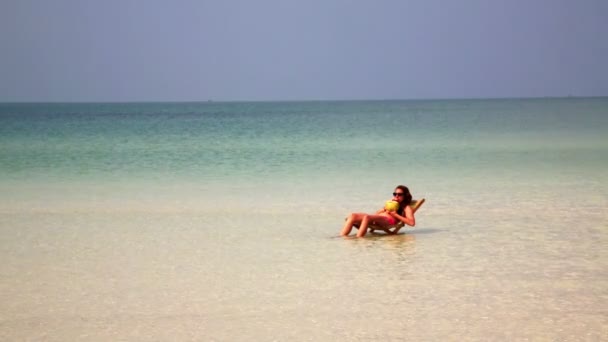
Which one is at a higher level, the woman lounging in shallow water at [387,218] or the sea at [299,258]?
the woman lounging in shallow water at [387,218]

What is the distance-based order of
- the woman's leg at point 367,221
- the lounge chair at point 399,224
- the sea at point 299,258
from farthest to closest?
1. the lounge chair at point 399,224
2. the woman's leg at point 367,221
3. the sea at point 299,258

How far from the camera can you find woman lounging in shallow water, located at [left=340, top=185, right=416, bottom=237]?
9969 millimetres

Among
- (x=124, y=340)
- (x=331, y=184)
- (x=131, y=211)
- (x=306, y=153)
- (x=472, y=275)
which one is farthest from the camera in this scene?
(x=306, y=153)

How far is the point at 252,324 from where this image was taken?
21.2 feet

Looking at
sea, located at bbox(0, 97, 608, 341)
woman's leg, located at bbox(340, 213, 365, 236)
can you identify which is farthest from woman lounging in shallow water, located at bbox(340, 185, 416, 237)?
sea, located at bbox(0, 97, 608, 341)

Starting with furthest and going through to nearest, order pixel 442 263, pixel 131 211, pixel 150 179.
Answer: pixel 150 179 < pixel 131 211 < pixel 442 263

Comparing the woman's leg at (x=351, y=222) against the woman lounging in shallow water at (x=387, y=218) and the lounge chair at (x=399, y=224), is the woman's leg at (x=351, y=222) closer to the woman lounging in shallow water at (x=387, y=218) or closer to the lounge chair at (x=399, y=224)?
the woman lounging in shallow water at (x=387, y=218)

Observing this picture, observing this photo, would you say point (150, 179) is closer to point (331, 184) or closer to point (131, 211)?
point (331, 184)

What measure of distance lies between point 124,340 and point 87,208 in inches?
280

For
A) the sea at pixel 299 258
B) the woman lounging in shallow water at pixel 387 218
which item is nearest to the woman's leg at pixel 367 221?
the woman lounging in shallow water at pixel 387 218

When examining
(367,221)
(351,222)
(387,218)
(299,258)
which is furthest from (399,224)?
(299,258)

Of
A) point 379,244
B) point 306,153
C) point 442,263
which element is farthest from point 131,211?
point 306,153

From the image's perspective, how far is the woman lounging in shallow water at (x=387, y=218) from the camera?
997 cm

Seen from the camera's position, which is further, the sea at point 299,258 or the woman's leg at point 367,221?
the woman's leg at point 367,221
